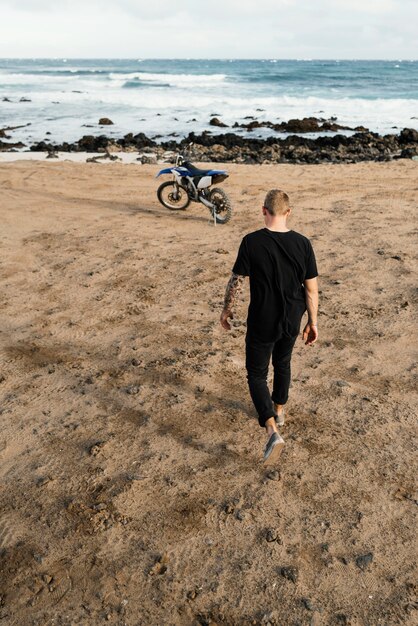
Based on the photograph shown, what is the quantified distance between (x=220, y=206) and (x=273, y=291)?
266 inches

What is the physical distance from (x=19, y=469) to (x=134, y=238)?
5.81m

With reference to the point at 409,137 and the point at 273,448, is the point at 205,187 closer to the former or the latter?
the point at 273,448

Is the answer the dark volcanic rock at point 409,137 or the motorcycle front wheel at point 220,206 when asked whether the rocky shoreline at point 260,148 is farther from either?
the motorcycle front wheel at point 220,206

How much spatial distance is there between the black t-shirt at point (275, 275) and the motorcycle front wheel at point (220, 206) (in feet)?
21.3

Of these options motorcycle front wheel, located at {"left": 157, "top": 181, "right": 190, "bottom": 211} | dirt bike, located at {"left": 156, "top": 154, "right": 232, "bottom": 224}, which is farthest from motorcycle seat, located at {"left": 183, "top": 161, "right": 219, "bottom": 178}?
motorcycle front wheel, located at {"left": 157, "top": 181, "right": 190, "bottom": 211}

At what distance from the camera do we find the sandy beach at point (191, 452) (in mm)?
3078

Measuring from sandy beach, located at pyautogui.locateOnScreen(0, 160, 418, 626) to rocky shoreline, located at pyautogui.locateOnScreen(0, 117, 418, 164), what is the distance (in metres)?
10.8

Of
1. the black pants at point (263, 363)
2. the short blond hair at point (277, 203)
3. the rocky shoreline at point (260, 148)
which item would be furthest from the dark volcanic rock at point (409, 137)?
the short blond hair at point (277, 203)

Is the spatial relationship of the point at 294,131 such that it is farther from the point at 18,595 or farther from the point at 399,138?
the point at 18,595

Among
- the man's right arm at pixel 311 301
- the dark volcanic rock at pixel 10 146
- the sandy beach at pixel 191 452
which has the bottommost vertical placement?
the dark volcanic rock at pixel 10 146

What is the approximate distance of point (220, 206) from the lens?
1008 centimetres

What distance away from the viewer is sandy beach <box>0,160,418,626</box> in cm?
308

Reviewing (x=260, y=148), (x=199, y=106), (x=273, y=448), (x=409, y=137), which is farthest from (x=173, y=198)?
(x=199, y=106)

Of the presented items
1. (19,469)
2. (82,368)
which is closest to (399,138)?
(82,368)
